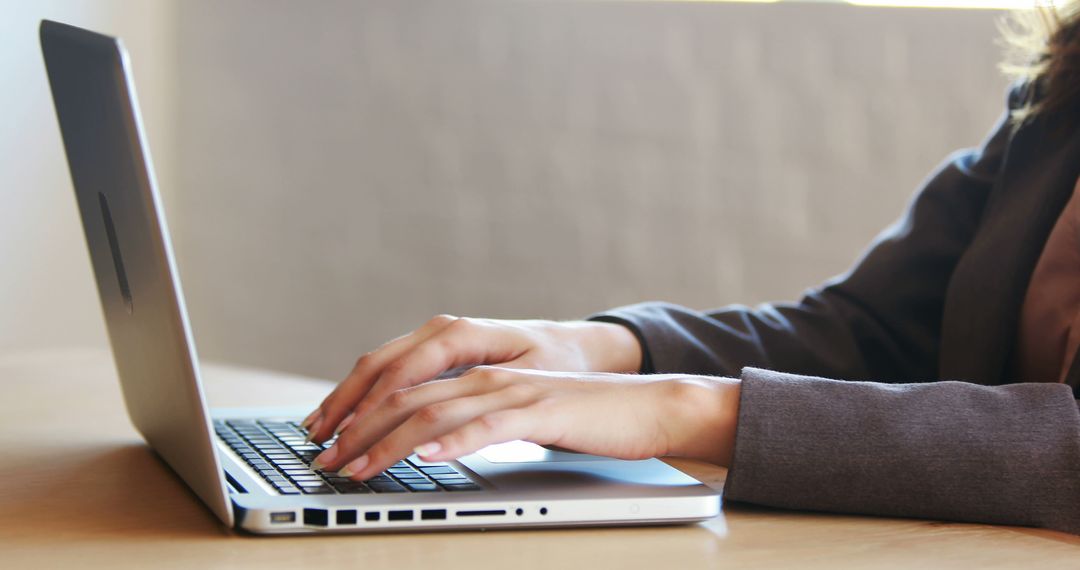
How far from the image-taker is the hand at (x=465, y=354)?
77 centimetres

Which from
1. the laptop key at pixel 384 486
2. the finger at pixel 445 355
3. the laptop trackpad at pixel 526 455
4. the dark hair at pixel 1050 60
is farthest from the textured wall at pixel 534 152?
the laptop key at pixel 384 486

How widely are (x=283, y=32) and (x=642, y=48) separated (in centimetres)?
81

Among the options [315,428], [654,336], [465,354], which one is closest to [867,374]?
[654,336]

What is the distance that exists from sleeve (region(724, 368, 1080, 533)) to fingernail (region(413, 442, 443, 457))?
0.17 metres

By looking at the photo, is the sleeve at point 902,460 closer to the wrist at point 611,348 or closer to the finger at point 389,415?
the finger at point 389,415

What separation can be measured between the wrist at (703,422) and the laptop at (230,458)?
0.02 metres

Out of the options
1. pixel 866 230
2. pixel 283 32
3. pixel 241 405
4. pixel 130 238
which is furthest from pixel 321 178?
pixel 130 238

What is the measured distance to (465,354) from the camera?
2.68 ft

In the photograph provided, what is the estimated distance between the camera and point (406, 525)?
559 mm

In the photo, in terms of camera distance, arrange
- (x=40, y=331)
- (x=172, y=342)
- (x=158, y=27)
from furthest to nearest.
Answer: (x=158, y=27) → (x=40, y=331) → (x=172, y=342)

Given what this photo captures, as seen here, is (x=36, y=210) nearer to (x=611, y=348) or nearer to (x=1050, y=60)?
(x=611, y=348)

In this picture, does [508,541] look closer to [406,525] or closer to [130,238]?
[406,525]

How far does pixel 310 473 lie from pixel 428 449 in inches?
3.5

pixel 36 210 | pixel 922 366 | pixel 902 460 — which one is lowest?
pixel 922 366
